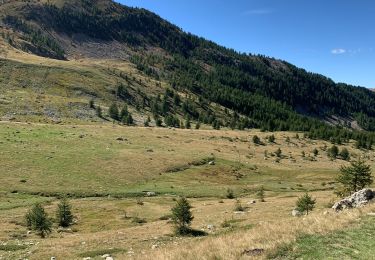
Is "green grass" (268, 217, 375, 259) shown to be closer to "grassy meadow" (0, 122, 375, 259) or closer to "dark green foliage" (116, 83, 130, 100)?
"grassy meadow" (0, 122, 375, 259)

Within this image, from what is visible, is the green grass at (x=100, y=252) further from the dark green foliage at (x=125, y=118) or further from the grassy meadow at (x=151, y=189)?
Result: the dark green foliage at (x=125, y=118)

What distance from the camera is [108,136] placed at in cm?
9938

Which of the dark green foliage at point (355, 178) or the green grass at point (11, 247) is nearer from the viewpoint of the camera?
the green grass at point (11, 247)

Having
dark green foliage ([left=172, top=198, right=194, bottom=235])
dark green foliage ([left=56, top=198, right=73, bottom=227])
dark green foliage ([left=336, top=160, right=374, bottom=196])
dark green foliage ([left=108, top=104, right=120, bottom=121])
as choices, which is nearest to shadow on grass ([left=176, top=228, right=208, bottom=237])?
dark green foliage ([left=172, top=198, right=194, bottom=235])

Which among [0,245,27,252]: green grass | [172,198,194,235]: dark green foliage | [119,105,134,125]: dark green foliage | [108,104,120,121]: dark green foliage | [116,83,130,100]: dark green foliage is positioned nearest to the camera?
[0,245,27,252]: green grass

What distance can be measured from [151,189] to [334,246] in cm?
4921

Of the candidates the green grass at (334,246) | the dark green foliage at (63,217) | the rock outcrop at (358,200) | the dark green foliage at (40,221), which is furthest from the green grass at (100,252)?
the dark green foliage at (63,217)

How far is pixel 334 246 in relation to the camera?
56.1 feet

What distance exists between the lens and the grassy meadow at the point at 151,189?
22.9 meters

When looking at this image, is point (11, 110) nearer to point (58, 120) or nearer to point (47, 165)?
point (58, 120)

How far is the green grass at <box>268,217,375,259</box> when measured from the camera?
16062mm

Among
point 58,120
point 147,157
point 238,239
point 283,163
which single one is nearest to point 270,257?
point 238,239

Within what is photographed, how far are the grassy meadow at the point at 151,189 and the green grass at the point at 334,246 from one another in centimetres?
28

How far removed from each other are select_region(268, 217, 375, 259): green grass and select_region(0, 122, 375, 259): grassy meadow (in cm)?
28
